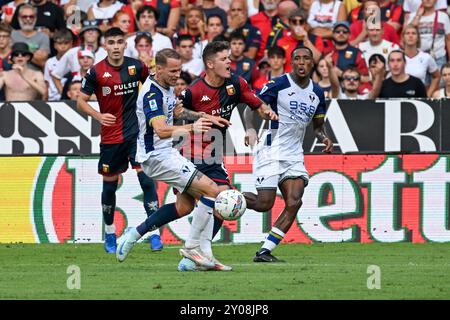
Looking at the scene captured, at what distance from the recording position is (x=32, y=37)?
21.0 m

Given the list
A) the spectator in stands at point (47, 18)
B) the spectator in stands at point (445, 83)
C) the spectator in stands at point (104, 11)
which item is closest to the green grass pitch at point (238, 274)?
the spectator in stands at point (445, 83)

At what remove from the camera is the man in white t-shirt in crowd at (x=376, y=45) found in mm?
19859

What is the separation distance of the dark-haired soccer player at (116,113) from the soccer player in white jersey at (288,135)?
1697 millimetres

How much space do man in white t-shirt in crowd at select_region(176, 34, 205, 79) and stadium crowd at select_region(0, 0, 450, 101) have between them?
16 millimetres

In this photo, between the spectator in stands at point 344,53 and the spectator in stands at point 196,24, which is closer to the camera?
the spectator in stands at point 344,53

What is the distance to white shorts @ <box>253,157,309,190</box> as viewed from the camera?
13859 millimetres

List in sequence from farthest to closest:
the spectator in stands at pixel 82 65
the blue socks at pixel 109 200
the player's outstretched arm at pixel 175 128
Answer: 1. the spectator in stands at pixel 82 65
2. the blue socks at pixel 109 200
3. the player's outstretched arm at pixel 175 128

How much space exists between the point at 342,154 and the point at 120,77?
11.3ft

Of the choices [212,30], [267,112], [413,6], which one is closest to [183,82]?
[212,30]

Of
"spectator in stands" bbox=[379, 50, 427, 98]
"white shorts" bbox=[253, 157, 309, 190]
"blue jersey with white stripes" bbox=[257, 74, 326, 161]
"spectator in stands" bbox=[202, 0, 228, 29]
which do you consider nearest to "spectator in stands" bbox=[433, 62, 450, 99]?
"spectator in stands" bbox=[379, 50, 427, 98]

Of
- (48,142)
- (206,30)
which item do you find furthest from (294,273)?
(206,30)

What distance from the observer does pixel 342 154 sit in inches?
652

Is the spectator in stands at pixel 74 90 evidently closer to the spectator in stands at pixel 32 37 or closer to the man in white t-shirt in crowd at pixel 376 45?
the spectator in stands at pixel 32 37

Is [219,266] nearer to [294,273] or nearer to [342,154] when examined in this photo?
[294,273]
